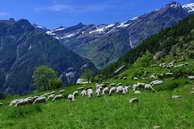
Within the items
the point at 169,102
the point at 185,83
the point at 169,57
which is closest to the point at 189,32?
the point at 169,57

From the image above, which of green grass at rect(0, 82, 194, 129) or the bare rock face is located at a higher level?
the bare rock face

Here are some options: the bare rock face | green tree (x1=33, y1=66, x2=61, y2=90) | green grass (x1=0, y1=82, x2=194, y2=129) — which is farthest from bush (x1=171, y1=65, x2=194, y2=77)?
the bare rock face

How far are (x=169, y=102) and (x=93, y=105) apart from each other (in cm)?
575

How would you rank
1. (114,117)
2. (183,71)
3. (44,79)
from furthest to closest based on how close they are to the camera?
(44,79), (183,71), (114,117)

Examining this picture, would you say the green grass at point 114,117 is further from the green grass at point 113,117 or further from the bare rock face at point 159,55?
the bare rock face at point 159,55

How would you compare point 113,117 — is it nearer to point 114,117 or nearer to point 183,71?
point 114,117

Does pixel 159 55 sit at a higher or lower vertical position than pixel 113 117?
higher

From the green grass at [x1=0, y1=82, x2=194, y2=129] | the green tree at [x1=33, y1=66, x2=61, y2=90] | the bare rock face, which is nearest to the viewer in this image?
the green grass at [x1=0, y1=82, x2=194, y2=129]

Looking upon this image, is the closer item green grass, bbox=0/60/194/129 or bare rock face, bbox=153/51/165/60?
green grass, bbox=0/60/194/129

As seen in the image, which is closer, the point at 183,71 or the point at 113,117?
the point at 113,117

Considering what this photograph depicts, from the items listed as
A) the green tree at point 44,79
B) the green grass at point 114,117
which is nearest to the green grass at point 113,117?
the green grass at point 114,117

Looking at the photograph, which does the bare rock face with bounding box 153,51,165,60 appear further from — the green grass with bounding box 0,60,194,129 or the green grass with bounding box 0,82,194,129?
the green grass with bounding box 0,82,194,129

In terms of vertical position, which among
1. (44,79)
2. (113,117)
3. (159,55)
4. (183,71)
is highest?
(159,55)

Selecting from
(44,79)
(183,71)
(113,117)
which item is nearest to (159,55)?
(44,79)
